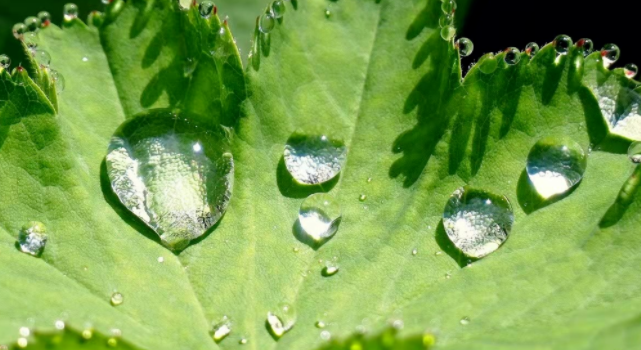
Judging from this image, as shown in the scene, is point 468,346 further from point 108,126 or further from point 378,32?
point 108,126

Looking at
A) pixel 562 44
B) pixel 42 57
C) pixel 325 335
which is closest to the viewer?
pixel 325 335

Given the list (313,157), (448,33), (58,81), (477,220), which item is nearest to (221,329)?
(313,157)

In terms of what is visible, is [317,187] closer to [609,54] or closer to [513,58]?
[513,58]

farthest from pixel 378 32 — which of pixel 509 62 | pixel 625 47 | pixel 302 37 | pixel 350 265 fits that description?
pixel 625 47

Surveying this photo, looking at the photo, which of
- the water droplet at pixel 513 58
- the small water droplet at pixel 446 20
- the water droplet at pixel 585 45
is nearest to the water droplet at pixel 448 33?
the small water droplet at pixel 446 20

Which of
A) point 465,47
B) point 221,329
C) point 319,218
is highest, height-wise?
point 465,47

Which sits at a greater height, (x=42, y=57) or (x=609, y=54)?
(x=609, y=54)
